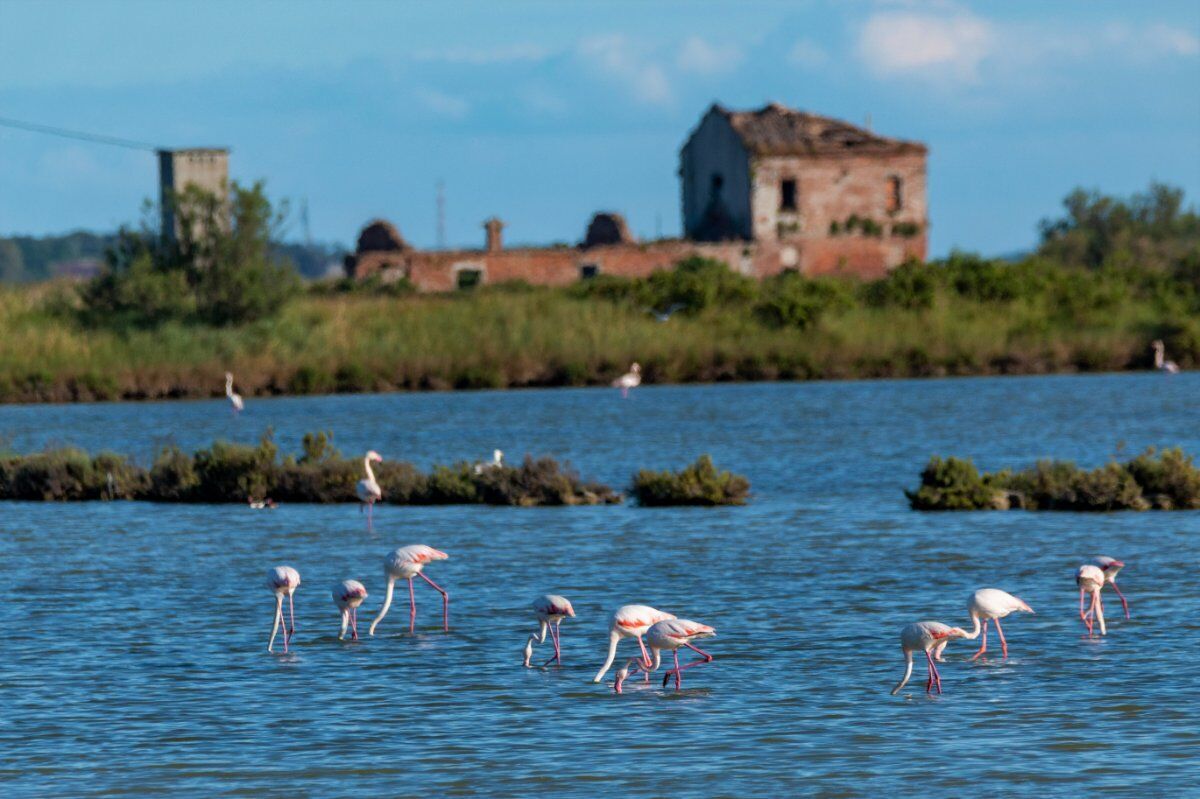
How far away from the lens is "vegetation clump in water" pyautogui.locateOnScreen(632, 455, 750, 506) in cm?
2512

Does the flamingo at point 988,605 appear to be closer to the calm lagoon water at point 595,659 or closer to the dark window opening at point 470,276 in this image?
the calm lagoon water at point 595,659

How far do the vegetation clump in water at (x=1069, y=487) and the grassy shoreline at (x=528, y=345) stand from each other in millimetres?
27153

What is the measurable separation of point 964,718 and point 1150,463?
12315 millimetres

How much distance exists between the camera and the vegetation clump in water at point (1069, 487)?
77.2 feet

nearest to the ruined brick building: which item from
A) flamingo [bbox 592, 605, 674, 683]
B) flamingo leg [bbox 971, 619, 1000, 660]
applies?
flamingo leg [bbox 971, 619, 1000, 660]

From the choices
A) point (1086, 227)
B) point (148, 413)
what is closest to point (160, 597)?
point (148, 413)

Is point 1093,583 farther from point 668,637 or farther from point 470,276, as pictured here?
point 470,276

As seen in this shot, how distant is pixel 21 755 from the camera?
11852 mm

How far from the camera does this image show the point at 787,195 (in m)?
72.6

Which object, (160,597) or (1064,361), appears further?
(1064,361)

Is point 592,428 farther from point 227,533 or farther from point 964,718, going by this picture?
point 964,718

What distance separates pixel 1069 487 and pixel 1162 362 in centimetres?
2983

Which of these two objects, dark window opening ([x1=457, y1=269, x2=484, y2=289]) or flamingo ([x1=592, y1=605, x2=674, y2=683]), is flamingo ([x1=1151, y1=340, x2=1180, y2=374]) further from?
flamingo ([x1=592, y1=605, x2=674, y2=683])

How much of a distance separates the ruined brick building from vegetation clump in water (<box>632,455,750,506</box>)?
146 ft
